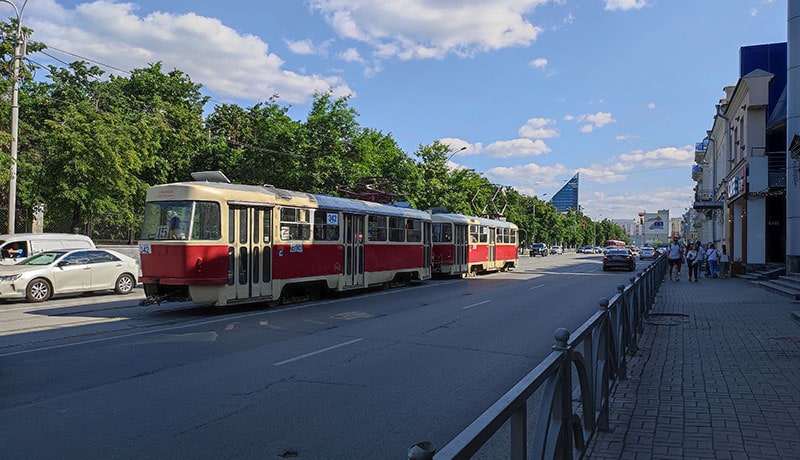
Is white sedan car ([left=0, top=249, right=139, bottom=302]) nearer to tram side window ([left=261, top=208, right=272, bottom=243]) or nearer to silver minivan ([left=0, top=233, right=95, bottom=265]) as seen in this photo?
silver minivan ([left=0, top=233, right=95, bottom=265])

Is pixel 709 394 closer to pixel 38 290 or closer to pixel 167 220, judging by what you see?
pixel 167 220

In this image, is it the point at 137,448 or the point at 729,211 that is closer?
the point at 137,448

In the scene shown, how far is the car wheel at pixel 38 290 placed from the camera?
15328 millimetres

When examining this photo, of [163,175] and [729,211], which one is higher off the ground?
[163,175]

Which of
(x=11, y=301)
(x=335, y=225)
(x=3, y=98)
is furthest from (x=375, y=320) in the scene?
(x=3, y=98)

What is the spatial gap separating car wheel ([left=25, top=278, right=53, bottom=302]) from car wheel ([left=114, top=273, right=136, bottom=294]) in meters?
2.09

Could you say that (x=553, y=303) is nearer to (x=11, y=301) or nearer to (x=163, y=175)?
(x=11, y=301)

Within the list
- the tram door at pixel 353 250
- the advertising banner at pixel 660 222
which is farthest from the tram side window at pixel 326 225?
the advertising banner at pixel 660 222

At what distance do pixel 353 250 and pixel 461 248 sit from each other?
1038 centimetres

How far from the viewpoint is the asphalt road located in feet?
16.6

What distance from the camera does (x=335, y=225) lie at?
1708cm

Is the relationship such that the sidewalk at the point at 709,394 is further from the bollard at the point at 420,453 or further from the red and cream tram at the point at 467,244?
the red and cream tram at the point at 467,244

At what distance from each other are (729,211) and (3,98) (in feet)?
116

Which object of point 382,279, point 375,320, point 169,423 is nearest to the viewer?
point 169,423
